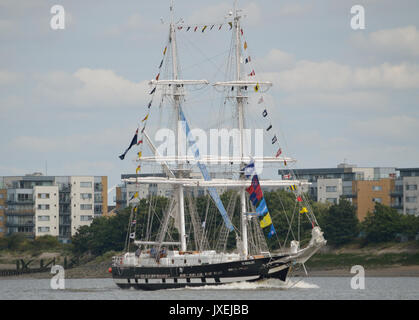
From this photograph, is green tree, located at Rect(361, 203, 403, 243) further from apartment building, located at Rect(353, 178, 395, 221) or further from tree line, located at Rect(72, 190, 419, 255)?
apartment building, located at Rect(353, 178, 395, 221)

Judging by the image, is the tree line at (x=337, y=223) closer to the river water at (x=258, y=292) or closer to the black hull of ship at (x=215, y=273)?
the river water at (x=258, y=292)

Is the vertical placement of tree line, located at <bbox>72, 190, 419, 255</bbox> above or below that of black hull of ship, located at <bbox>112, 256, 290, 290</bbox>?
above

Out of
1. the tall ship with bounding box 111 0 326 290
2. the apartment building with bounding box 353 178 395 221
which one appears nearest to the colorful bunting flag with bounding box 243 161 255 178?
the tall ship with bounding box 111 0 326 290

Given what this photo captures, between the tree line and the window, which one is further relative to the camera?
the window

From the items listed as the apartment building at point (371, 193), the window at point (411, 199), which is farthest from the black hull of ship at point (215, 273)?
the apartment building at point (371, 193)

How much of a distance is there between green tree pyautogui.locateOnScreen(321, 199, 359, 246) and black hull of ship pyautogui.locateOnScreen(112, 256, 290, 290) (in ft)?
160

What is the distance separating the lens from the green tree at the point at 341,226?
15362cm

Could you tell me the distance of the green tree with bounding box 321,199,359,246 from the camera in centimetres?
15362

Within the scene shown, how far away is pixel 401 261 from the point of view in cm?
14162

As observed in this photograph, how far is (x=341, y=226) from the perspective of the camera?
153875 millimetres

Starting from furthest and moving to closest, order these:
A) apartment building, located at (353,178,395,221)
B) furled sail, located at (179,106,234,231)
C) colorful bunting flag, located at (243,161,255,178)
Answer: apartment building, located at (353,178,395,221), furled sail, located at (179,106,234,231), colorful bunting flag, located at (243,161,255,178)

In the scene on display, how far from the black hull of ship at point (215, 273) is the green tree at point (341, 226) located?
4872cm
